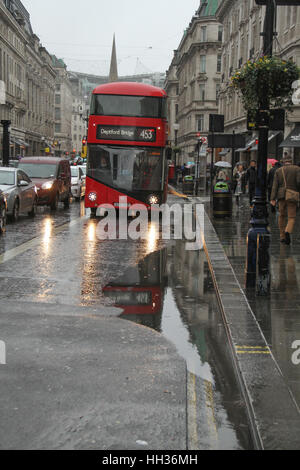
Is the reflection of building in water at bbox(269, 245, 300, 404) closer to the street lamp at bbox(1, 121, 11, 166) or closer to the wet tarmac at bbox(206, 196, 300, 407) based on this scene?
the wet tarmac at bbox(206, 196, 300, 407)

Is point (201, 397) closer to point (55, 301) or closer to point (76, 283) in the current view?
point (55, 301)

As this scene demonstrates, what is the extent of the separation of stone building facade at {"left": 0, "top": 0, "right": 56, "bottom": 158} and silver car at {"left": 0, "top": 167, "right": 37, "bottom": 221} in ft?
157

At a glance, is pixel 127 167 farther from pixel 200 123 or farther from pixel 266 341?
pixel 200 123

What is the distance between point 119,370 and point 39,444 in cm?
145

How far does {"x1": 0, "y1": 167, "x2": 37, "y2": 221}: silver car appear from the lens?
58.6 ft

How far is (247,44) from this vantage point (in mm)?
47594

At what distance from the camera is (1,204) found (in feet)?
49.5

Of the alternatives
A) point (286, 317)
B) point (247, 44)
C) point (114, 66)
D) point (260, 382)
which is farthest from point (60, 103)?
point (260, 382)

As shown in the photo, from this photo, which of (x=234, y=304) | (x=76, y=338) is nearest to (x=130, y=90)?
(x=234, y=304)

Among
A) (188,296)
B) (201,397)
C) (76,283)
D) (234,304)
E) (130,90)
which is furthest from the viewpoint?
(130,90)

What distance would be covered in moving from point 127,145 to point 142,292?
11.6 meters

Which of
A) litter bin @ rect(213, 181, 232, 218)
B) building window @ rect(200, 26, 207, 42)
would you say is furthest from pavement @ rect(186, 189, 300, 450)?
building window @ rect(200, 26, 207, 42)

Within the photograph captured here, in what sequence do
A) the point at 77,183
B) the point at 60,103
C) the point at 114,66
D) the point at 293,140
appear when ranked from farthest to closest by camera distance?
the point at 60,103, the point at 114,66, the point at 77,183, the point at 293,140

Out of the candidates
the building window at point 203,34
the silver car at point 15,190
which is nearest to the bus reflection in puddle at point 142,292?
the silver car at point 15,190
